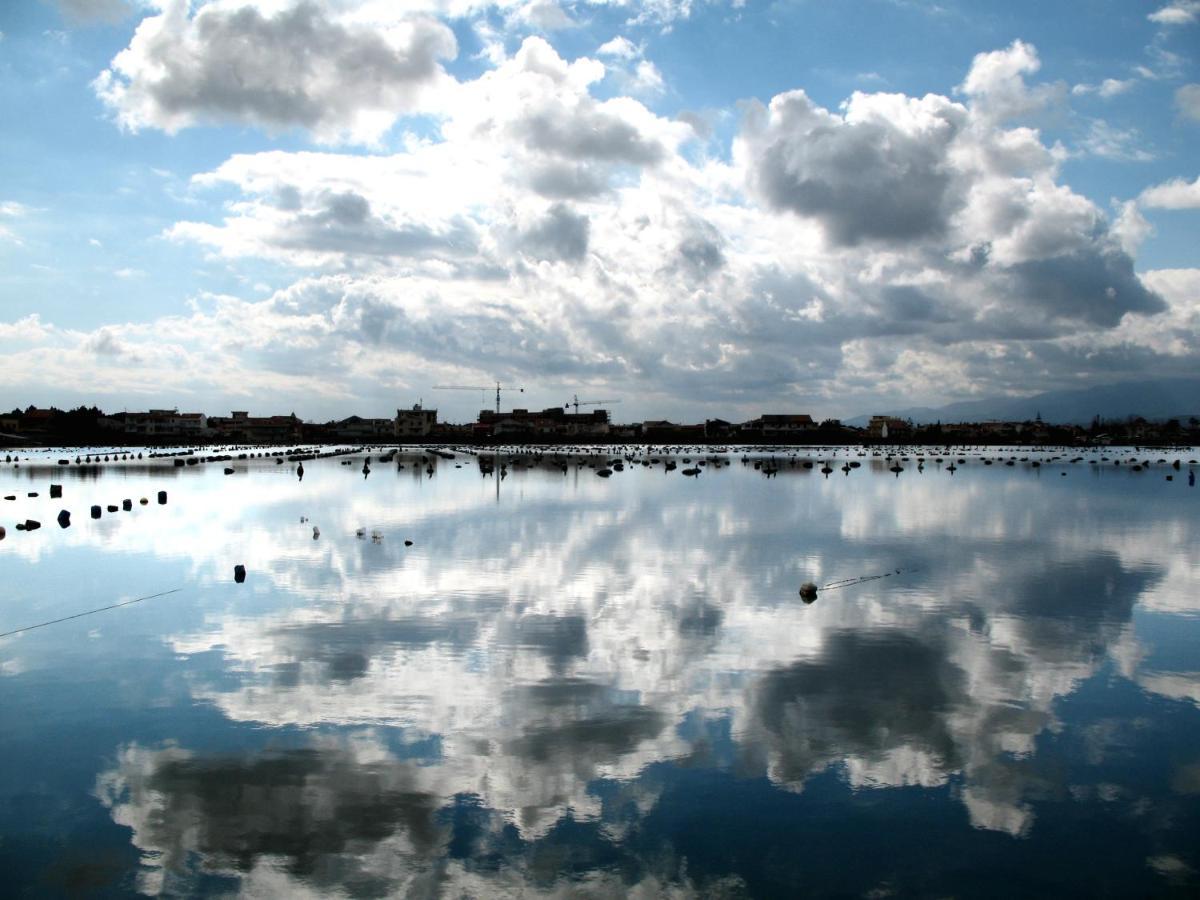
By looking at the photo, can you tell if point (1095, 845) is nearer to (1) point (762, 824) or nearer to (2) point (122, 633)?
(1) point (762, 824)

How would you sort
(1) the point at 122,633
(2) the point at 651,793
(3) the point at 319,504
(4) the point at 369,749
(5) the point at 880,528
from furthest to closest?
(3) the point at 319,504 < (5) the point at 880,528 < (1) the point at 122,633 < (4) the point at 369,749 < (2) the point at 651,793

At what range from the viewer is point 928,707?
45.8ft

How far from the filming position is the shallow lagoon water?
30.2 feet

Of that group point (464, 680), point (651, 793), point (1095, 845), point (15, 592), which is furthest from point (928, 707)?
point (15, 592)

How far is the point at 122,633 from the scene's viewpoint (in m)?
19.2

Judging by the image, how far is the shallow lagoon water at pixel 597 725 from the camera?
9.21 metres

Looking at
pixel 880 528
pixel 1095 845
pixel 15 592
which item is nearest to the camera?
pixel 1095 845

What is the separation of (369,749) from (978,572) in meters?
21.3

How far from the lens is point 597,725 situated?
42.6 ft

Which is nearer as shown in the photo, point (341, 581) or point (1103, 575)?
point (341, 581)

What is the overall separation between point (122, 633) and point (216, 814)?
421 inches

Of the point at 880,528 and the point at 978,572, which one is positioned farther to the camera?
the point at 880,528

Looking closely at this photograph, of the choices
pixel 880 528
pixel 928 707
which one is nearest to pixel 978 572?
pixel 880 528

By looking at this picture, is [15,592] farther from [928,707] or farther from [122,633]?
[928,707]
